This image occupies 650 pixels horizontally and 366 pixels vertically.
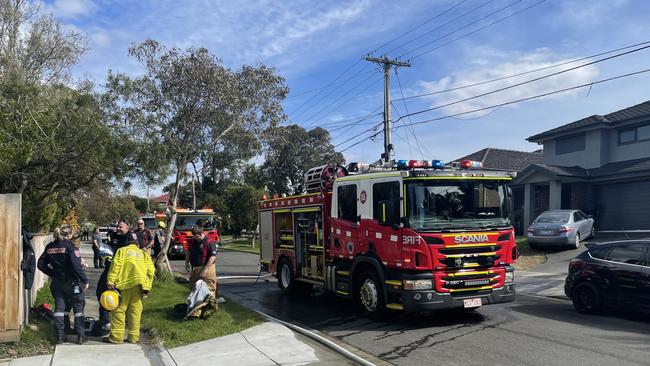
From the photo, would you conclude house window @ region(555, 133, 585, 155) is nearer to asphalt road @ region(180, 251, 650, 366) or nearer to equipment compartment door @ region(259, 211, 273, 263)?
asphalt road @ region(180, 251, 650, 366)

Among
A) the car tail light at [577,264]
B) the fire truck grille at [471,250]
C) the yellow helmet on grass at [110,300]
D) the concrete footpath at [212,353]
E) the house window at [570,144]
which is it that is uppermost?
the house window at [570,144]

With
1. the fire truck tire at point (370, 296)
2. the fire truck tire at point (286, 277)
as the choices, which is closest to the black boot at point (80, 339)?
the fire truck tire at point (370, 296)

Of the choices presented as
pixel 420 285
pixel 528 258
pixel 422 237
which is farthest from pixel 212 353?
pixel 528 258

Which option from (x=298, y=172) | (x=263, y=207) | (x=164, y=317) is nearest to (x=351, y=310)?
(x=164, y=317)

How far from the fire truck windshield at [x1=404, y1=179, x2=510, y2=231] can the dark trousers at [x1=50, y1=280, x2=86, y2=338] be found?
5213 mm

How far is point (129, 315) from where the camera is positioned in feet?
26.2

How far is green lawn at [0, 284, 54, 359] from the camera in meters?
7.02

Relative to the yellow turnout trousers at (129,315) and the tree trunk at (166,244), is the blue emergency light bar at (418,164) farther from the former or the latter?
the tree trunk at (166,244)

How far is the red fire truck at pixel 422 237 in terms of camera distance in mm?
8703

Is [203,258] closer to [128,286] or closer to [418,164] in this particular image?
[128,286]

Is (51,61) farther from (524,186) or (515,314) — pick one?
(524,186)

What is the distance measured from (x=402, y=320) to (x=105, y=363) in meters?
4.98

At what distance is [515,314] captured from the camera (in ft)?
32.5

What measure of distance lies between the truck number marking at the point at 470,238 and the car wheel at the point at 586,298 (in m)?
2.37
